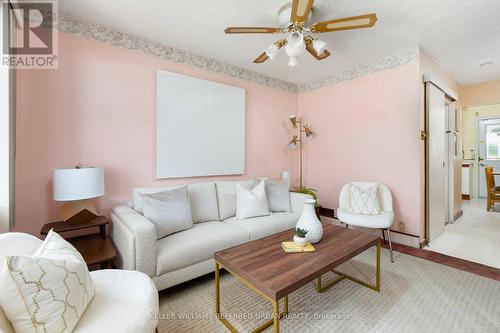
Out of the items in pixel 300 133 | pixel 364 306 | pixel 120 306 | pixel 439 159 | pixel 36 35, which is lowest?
pixel 364 306

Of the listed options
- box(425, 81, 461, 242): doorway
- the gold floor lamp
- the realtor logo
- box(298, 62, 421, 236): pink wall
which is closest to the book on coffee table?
box(298, 62, 421, 236): pink wall

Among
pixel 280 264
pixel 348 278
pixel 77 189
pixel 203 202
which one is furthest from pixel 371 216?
pixel 77 189

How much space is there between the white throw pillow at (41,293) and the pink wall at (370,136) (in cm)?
317

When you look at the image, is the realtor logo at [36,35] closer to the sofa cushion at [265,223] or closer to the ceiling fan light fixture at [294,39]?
the ceiling fan light fixture at [294,39]

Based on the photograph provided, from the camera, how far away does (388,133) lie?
2900 mm

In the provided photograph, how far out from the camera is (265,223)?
2.39 metres

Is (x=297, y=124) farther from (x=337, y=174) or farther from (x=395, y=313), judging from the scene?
(x=395, y=313)

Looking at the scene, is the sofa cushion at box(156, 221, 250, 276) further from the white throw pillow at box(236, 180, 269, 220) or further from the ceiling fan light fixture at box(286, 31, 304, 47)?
the ceiling fan light fixture at box(286, 31, 304, 47)

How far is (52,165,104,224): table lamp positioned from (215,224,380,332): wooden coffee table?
117 cm

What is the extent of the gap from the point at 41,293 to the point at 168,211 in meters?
1.17

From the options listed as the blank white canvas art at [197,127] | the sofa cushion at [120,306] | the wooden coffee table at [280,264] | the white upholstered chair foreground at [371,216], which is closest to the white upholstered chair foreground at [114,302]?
the sofa cushion at [120,306]

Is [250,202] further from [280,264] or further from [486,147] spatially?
[486,147]

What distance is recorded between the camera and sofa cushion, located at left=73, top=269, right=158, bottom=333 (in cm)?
94

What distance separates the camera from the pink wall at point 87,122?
1888 millimetres
